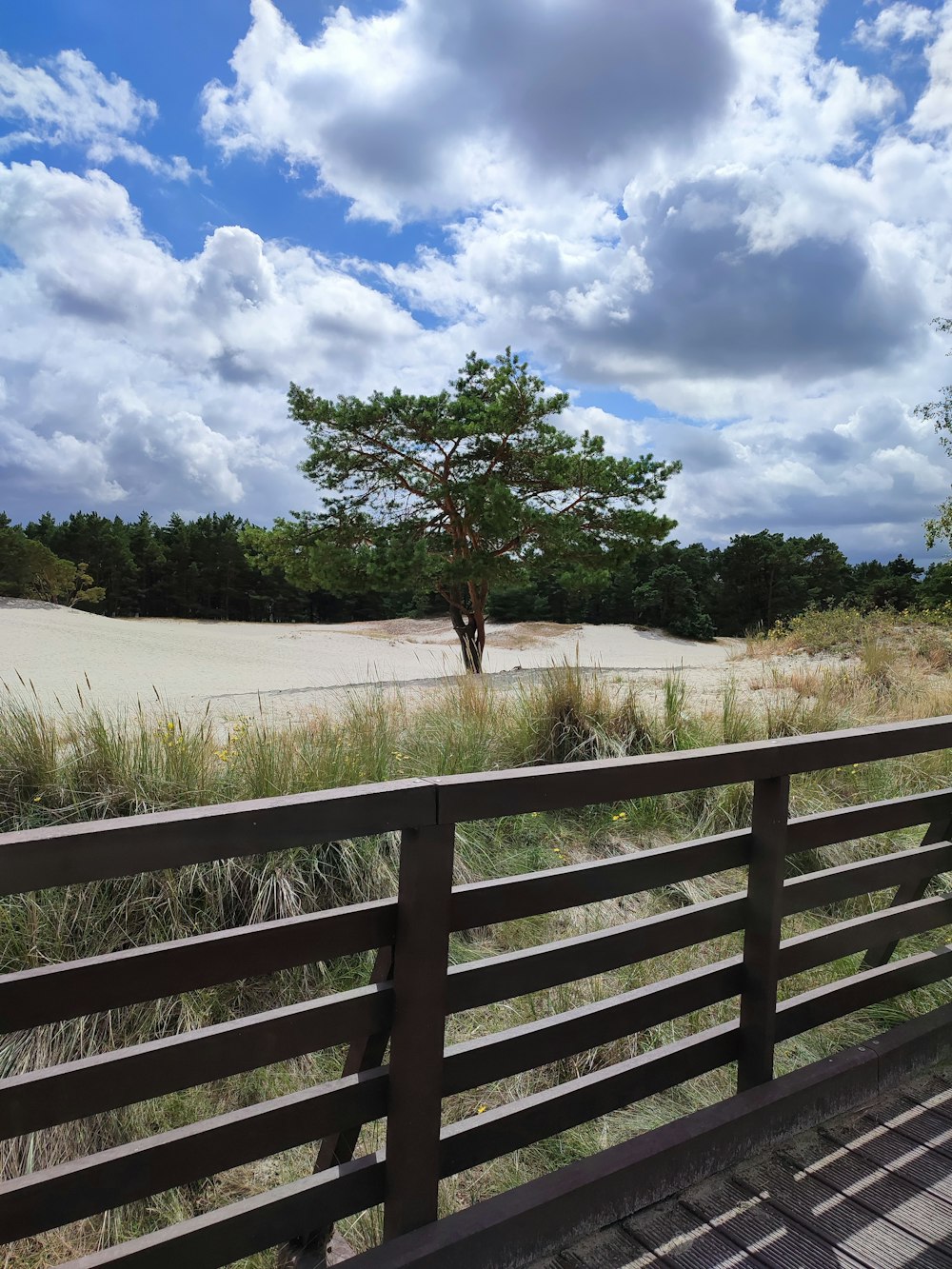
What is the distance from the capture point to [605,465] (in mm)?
14516

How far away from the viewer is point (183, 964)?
44.6 inches

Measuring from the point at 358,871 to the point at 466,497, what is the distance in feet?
36.7

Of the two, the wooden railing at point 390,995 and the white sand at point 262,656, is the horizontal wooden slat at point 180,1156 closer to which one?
the wooden railing at point 390,995

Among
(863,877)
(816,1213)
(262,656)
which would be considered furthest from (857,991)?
(262,656)

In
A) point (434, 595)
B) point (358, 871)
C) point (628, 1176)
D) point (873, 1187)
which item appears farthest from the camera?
point (434, 595)

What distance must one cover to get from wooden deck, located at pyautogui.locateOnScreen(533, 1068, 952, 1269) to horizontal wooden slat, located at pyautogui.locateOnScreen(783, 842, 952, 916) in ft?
1.82

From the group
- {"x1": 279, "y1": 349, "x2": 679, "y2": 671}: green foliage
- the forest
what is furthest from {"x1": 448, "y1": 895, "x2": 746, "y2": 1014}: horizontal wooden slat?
the forest

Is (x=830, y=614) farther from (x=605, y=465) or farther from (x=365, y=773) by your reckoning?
(x=365, y=773)

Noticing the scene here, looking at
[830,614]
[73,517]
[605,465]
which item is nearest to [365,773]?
[605,465]

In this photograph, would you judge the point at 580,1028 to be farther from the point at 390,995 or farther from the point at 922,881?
the point at 922,881

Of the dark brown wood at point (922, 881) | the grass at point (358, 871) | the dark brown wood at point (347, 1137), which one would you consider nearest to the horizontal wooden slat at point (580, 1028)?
the dark brown wood at point (347, 1137)

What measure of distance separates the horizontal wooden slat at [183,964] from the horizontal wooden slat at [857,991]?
122cm

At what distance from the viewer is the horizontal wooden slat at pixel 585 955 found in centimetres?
140

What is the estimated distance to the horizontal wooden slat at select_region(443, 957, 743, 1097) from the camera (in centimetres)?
144
